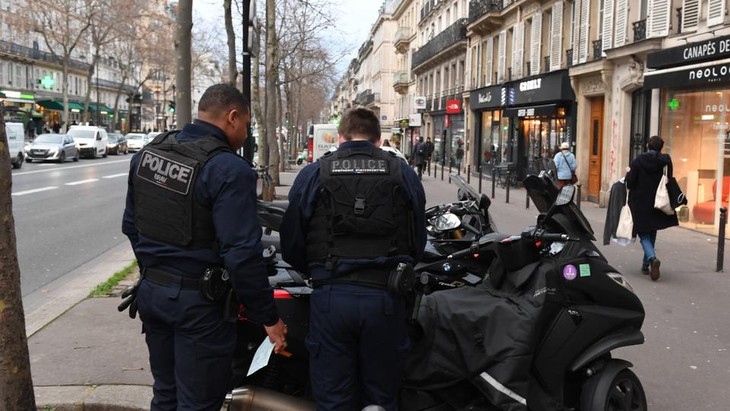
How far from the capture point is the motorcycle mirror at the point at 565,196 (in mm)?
3695

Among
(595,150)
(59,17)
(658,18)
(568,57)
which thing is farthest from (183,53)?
(59,17)

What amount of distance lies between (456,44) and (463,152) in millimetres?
6492

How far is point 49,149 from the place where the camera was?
33094 millimetres

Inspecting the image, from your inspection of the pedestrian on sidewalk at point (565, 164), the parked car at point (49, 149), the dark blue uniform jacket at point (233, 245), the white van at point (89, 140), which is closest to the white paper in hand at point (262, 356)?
the dark blue uniform jacket at point (233, 245)

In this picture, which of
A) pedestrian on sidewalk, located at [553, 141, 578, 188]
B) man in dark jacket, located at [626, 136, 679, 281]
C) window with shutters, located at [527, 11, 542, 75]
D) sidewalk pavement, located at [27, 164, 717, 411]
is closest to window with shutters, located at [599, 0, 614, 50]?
pedestrian on sidewalk, located at [553, 141, 578, 188]

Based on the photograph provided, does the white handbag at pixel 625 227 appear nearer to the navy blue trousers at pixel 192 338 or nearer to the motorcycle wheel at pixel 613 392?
the motorcycle wheel at pixel 613 392

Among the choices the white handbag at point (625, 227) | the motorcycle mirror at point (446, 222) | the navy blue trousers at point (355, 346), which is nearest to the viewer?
the navy blue trousers at point (355, 346)

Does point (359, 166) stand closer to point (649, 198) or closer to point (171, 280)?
point (171, 280)

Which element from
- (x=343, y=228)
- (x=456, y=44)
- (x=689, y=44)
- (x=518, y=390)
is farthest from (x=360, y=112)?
(x=456, y=44)

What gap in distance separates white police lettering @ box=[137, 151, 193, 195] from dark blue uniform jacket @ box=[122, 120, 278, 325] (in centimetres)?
6

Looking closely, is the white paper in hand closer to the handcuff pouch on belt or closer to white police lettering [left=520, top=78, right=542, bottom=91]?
the handcuff pouch on belt

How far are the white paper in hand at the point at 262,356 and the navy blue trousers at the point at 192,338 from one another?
187 mm

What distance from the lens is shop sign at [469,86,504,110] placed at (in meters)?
28.6

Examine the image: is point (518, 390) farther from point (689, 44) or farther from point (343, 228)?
point (689, 44)
